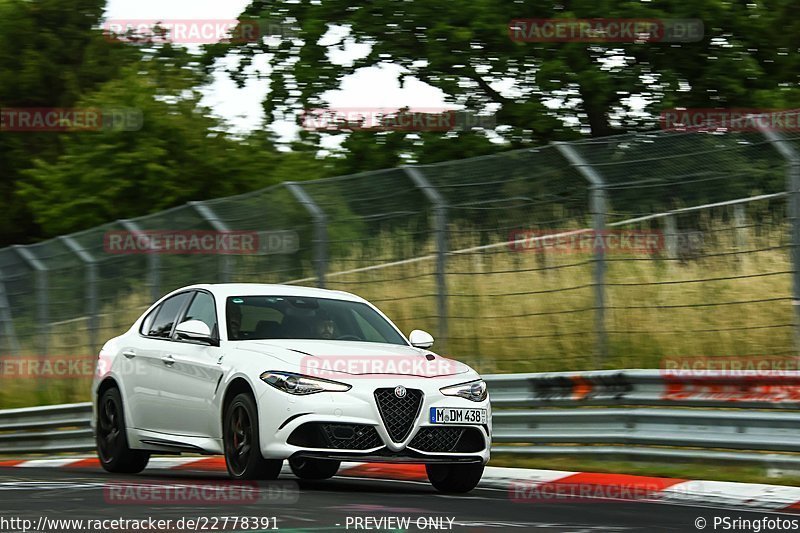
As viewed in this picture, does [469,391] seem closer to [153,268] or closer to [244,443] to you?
[244,443]

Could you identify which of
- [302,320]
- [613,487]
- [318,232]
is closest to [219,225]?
[318,232]

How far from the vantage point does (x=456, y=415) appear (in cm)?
988

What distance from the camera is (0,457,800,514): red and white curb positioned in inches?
354

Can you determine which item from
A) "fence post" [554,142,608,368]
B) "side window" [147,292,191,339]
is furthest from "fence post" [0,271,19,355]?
"fence post" [554,142,608,368]

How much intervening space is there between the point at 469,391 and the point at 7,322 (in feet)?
44.3

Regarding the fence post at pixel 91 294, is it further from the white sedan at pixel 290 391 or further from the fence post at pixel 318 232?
the white sedan at pixel 290 391

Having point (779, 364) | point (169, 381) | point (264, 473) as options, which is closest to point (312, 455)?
point (264, 473)

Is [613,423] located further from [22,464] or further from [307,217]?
[22,464]

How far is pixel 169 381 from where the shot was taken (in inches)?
435

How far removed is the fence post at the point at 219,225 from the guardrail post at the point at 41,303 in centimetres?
440

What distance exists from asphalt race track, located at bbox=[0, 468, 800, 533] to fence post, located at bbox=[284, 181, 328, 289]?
507cm

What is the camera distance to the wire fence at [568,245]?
1150 centimetres

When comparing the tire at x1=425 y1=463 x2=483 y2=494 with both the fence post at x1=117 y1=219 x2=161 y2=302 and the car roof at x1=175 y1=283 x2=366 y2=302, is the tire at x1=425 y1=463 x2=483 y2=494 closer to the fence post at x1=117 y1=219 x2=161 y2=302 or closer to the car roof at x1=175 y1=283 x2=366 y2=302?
the car roof at x1=175 y1=283 x2=366 y2=302

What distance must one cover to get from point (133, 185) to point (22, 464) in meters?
16.8
